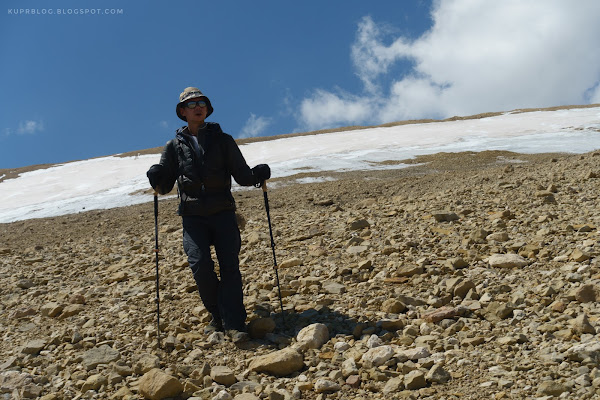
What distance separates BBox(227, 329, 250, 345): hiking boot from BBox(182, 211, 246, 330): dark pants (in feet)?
0.43

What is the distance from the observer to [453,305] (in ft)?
18.0

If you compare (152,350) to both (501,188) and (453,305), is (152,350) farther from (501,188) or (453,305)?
(501,188)

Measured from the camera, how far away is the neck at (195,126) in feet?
18.8

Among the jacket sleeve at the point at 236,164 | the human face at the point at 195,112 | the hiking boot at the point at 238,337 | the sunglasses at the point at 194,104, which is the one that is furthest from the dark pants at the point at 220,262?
the sunglasses at the point at 194,104

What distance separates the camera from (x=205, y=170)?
554cm

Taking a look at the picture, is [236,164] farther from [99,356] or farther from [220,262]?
[99,356]

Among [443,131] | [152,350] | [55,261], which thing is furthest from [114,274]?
[443,131]

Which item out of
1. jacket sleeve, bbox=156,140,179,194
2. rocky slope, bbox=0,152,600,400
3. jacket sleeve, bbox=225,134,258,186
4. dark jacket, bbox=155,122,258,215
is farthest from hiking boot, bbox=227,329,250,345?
jacket sleeve, bbox=156,140,179,194

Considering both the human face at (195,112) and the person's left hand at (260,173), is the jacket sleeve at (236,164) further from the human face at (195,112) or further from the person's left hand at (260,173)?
the human face at (195,112)

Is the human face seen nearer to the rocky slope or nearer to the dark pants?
the dark pants

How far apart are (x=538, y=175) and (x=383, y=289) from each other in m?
6.42

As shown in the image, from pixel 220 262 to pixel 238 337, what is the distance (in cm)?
82

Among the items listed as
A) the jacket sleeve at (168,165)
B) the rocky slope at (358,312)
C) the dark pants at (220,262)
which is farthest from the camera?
the jacket sleeve at (168,165)

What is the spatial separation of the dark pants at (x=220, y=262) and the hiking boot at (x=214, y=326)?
0.18 feet
